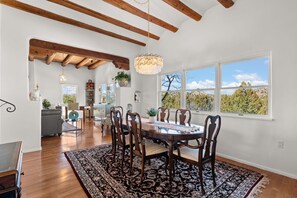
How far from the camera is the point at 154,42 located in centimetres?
539

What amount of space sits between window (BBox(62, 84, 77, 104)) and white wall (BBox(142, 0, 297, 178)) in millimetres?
7626

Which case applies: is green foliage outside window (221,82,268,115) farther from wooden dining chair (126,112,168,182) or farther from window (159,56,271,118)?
wooden dining chair (126,112,168,182)

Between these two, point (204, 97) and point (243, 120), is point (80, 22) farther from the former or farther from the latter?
point (243, 120)

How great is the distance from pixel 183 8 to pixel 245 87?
2.11 meters

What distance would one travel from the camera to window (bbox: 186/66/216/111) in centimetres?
392

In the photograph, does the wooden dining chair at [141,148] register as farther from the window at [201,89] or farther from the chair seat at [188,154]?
the window at [201,89]

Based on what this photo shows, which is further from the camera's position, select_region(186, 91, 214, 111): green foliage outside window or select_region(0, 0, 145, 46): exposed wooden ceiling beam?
select_region(186, 91, 214, 111): green foliage outside window

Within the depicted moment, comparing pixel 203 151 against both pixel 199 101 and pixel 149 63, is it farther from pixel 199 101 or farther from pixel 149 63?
pixel 199 101

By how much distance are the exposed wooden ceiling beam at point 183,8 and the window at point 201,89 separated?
126cm

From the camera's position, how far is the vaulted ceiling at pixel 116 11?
3.43 metres

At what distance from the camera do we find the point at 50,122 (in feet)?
16.6

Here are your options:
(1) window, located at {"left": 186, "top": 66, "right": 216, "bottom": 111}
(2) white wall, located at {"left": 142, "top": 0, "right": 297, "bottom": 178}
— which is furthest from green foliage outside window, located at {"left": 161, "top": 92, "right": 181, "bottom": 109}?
(2) white wall, located at {"left": 142, "top": 0, "right": 297, "bottom": 178}

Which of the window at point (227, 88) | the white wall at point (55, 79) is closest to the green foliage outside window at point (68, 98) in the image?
the white wall at point (55, 79)

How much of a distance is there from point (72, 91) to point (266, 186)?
9.48m
